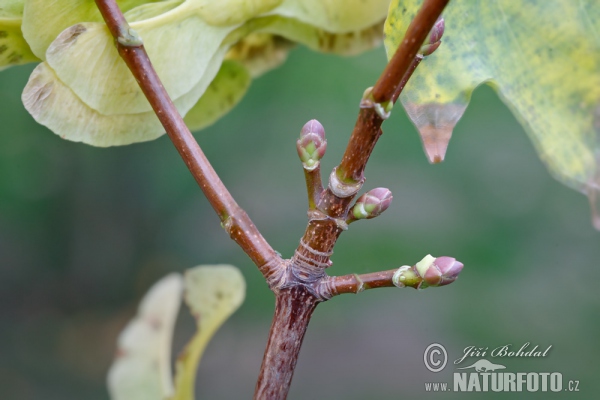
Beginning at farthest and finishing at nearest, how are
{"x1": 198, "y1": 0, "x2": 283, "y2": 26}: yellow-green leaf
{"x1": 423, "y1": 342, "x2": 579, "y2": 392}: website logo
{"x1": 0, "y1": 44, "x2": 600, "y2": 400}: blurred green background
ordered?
{"x1": 0, "y1": 44, "x2": 600, "y2": 400}: blurred green background < {"x1": 423, "y1": 342, "x2": 579, "y2": 392}: website logo < {"x1": 198, "y1": 0, "x2": 283, "y2": 26}: yellow-green leaf

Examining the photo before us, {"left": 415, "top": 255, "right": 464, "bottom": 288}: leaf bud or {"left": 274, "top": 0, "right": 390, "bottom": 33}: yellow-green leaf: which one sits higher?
{"left": 274, "top": 0, "right": 390, "bottom": 33}: yellow-green leaf

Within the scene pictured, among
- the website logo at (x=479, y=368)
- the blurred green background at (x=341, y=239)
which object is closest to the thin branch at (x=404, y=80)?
the website logo at (x=479, y=368)

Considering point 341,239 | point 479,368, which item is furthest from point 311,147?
point 341,239

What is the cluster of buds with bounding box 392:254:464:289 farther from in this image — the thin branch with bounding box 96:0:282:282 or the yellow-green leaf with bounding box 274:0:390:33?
the yellow-green leaf with bounding box 274:0:390:33

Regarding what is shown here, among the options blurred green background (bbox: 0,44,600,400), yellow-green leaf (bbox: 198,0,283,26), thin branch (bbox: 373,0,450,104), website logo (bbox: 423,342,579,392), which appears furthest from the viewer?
blurred green background (bbox: 0,44,600,400)

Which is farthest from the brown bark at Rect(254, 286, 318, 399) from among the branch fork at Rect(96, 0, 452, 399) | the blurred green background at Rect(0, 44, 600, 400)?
the blurred green background at Rect(0, 44, 600, 400)

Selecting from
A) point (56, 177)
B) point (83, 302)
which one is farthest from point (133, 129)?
point (83, 302)
